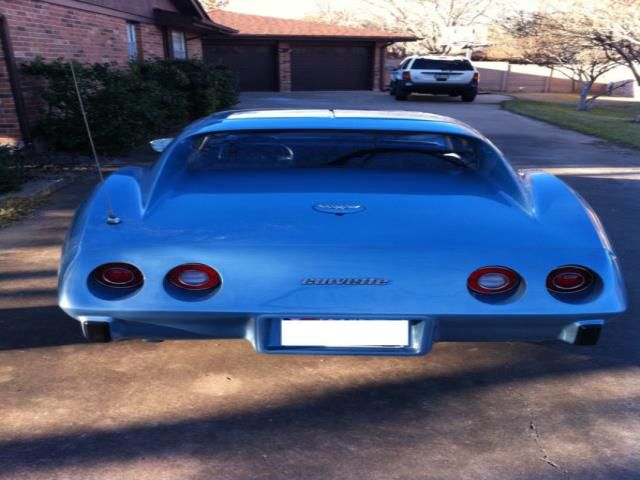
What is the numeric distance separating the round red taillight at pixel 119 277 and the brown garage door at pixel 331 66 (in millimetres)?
27397

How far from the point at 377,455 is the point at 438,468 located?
0.24 metres

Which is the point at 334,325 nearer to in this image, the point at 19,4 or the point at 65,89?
the point at 65,89

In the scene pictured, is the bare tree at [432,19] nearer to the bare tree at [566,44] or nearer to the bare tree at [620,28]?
the bare tree at [566,44]

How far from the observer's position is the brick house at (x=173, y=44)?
8094mm

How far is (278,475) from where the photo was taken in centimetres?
216

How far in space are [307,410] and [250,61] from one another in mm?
27283

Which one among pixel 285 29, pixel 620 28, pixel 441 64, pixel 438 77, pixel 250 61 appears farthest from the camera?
pixel 250 61

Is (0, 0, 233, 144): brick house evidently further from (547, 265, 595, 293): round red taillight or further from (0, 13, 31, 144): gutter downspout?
(547, 265, 595, 293): round red taillight

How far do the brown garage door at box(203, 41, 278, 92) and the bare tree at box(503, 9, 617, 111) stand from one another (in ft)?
38.6

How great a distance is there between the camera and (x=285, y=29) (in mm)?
27641

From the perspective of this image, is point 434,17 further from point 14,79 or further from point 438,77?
point 14,79

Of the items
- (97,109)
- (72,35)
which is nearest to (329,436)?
(97,109)

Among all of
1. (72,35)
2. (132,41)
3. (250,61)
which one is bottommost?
(250,61)

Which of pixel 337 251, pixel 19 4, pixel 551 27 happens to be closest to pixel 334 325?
pixel 337 251
